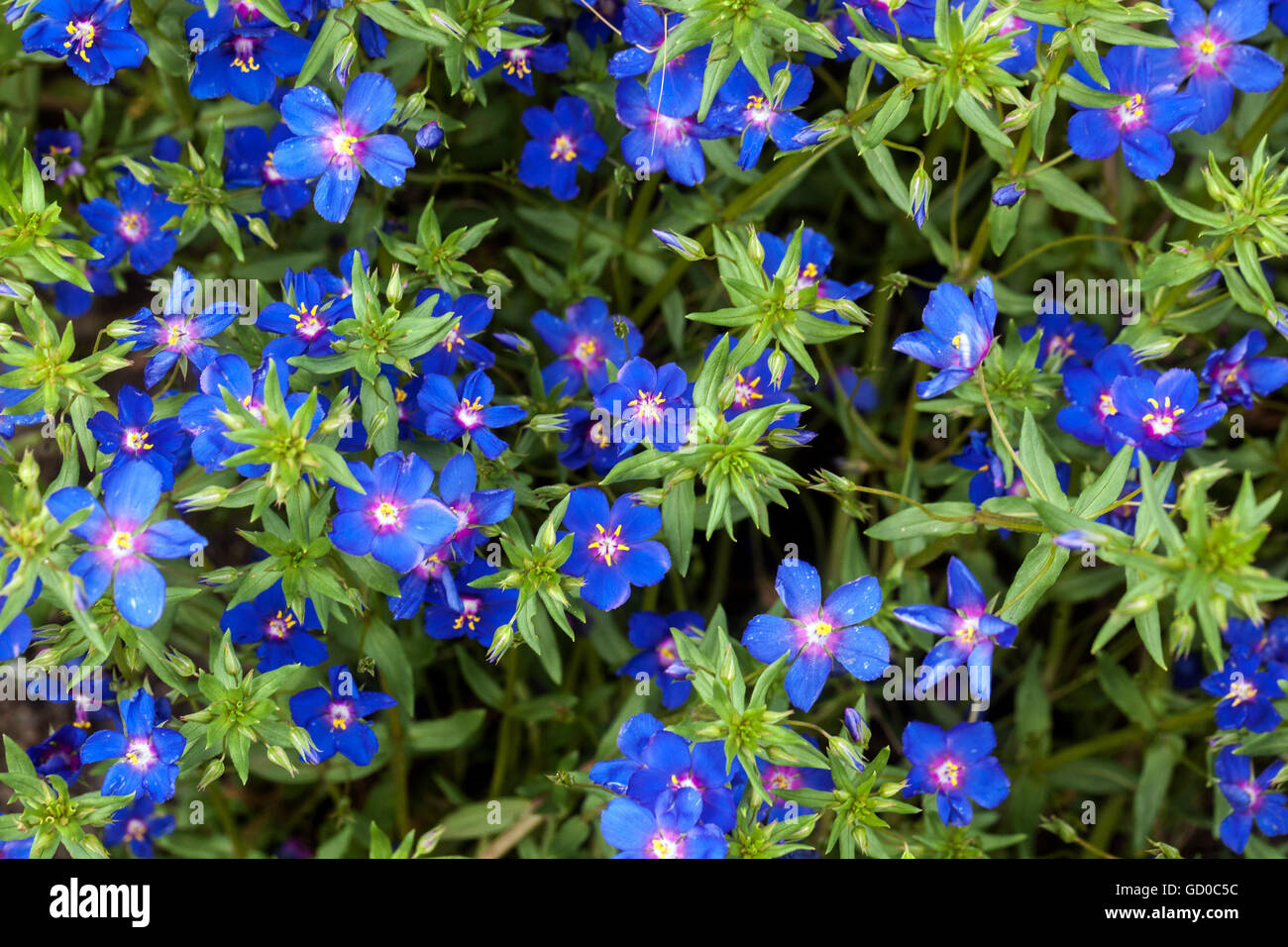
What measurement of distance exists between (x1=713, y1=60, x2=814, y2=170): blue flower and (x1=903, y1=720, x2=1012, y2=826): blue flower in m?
1.96

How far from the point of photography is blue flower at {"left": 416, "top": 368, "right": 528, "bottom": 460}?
3211 millimetres

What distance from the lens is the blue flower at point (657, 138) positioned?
11.7ft

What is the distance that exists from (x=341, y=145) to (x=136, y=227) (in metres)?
1.10

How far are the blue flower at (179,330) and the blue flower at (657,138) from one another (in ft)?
4.60

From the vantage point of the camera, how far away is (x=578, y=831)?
12.7ft

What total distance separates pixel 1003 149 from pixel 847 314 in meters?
1.11

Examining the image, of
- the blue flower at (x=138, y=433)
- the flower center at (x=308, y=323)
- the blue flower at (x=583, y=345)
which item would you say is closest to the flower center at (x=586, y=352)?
the blue flower at (x=583, y=345)

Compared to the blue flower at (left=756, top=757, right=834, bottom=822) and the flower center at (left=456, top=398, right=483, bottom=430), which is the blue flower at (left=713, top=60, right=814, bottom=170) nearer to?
the flower center at (left=456, top=398, right=483, bottom=430)

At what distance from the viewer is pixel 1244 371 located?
369cm

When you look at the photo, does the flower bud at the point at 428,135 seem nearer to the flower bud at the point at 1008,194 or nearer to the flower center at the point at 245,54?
the flower center at the point at 245,54

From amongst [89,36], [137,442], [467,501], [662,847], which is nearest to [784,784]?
[662,847]

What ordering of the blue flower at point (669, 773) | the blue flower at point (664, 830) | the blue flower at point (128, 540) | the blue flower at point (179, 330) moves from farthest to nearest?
the blue flower at point (179, 330) → the blue flower at point (669, 773) → the blue flower at point (664, 830) → the blue flower at point (128, 540)

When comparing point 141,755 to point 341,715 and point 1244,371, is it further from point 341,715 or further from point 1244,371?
point 1244,371

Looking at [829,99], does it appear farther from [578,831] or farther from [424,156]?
[578,831]
